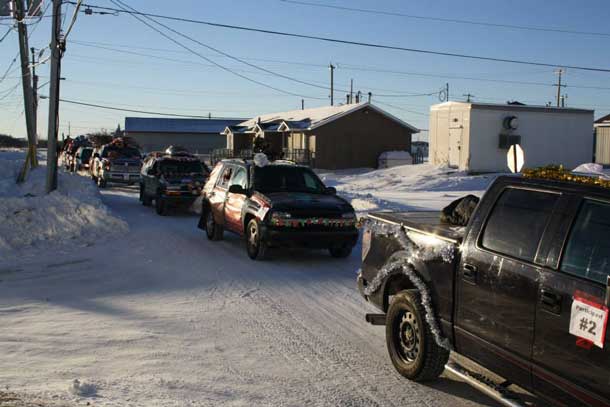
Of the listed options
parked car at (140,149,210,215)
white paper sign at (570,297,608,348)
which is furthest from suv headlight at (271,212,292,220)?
parked car at (140,149,210,215)

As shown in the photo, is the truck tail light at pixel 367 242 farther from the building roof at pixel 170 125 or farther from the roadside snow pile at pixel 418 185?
the building roof at pixel 170 125

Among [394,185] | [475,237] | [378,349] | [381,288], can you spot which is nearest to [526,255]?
[475,237]

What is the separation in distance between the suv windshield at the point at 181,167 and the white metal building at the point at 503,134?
59.8 feet

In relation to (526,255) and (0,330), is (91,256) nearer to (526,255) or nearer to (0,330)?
(0,330)

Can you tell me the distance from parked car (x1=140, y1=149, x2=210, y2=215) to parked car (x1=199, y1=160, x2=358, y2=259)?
16.0 feet

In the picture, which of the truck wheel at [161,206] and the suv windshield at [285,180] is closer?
the suv windshield at [285,180]

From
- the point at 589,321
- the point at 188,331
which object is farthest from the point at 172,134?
the point at 589,321

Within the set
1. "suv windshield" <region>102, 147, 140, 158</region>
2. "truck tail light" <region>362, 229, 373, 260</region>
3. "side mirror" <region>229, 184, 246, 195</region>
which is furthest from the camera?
"suv windshield" <region>102, 147, 140, 158</region>

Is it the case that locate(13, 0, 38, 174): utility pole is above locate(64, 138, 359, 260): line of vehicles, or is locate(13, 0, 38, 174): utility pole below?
above

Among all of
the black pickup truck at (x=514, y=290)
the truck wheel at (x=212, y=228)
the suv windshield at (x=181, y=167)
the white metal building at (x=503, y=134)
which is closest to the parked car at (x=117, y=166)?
the suv windshield at (x=181, y=167)

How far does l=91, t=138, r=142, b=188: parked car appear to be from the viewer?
91.4ft

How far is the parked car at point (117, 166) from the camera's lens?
27844 millimetres

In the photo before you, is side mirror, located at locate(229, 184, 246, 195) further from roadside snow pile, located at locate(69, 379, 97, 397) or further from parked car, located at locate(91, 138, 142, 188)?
parked car, located at locate(91, 138, 142, 188)

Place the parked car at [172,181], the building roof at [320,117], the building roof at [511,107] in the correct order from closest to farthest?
the parked car at [172,181] → the building roof at [511,107] → the building roof at [320,117]
